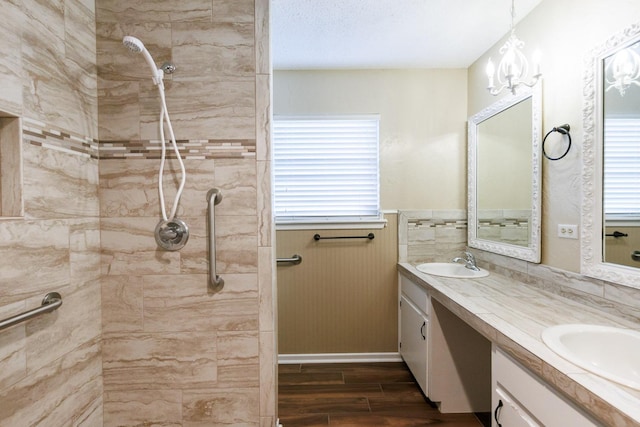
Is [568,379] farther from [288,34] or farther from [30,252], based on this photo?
[288,34]

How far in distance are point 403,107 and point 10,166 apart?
8.14 ft

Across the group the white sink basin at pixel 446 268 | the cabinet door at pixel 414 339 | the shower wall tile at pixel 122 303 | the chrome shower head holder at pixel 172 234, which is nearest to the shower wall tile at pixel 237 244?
the chrome shower head holder at pixel 172 234

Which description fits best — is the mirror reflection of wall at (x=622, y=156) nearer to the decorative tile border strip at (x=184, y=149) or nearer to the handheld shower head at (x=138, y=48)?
the decorative tile border strip at (x=184, y=149)

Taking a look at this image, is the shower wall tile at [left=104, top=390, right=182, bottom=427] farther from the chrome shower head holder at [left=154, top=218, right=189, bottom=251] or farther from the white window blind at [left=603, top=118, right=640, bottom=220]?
the white window blind at [left=603, top=118, right=640, bottom=220]

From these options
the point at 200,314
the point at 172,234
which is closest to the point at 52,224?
the point at 172,234

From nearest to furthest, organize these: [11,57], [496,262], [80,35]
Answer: [11,57] → [80,35] → [496,262]

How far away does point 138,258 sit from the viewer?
1309 mm

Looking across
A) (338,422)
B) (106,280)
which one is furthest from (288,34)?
(338,422)

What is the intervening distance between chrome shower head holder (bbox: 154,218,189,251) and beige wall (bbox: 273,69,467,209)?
5.15 feet

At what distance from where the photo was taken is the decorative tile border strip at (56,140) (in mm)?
988

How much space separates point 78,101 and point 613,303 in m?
2.44

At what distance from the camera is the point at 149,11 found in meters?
1.28

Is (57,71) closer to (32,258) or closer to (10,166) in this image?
(10,166)

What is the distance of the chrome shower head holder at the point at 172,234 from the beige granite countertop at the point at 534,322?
1356mm
